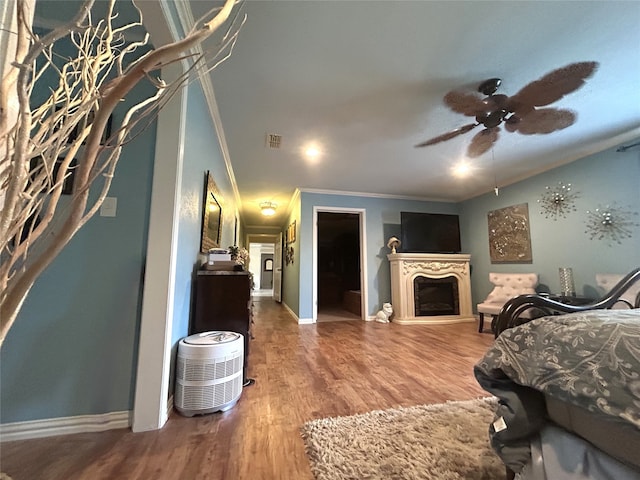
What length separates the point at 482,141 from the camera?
9.18ft

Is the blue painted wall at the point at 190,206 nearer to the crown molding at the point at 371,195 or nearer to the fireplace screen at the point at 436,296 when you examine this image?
the crown molding at the point at 371,195

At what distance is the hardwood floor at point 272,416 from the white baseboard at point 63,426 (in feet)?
0.13

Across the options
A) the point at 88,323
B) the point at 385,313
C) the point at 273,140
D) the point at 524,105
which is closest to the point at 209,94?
the point at 273,140

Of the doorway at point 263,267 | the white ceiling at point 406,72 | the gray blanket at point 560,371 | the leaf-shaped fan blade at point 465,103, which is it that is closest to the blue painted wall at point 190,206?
the white ceiling at point 406,72

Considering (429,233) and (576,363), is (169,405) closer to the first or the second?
(576,363)

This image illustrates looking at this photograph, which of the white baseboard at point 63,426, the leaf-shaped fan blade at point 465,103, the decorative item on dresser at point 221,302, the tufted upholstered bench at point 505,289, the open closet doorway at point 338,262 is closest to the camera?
the white baseboard at point 63,426

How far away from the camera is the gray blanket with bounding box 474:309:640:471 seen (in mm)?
620

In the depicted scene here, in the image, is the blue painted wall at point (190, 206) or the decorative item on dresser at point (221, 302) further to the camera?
the decorative item on dresser at point (221, 302)

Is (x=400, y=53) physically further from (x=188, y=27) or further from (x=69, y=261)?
(x=69, y=261)

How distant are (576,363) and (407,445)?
0.83m

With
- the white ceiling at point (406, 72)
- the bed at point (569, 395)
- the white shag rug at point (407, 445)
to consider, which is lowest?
the white shag rug at point (407, 445)

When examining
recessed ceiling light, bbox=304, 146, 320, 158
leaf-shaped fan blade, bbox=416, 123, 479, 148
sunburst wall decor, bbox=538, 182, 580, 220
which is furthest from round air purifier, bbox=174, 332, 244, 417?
sunburst wall decor, bbox=538, 182, 580, 220

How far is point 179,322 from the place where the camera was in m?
1.63

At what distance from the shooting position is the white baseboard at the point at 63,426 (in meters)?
1.23
